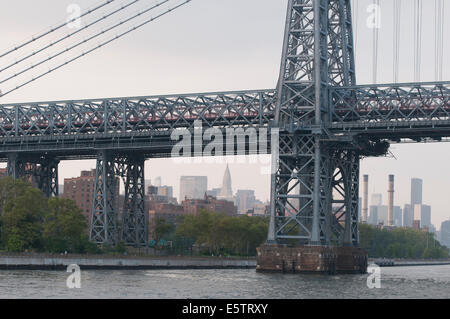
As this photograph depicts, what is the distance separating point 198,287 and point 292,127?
3108 cm

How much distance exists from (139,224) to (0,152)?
2400 centimetres

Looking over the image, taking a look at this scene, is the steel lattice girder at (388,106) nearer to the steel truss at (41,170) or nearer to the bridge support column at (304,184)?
the bridge support column at (304,184)

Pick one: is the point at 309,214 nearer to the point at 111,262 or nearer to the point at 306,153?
the point at 306,153

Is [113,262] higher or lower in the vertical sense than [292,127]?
lower

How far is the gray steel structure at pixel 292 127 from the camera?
394ft

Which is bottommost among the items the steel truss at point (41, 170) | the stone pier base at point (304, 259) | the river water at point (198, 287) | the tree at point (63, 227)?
the river water at point (198, 287)

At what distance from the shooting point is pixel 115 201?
14875cm

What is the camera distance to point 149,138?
458ft

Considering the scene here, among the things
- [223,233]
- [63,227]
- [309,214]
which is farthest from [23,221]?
[223,233]

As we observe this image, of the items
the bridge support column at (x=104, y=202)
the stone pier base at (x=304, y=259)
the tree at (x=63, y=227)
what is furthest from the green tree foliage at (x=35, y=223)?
the stone pier base at (x=304, y=259)

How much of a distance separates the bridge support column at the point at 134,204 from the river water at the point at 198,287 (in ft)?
115
